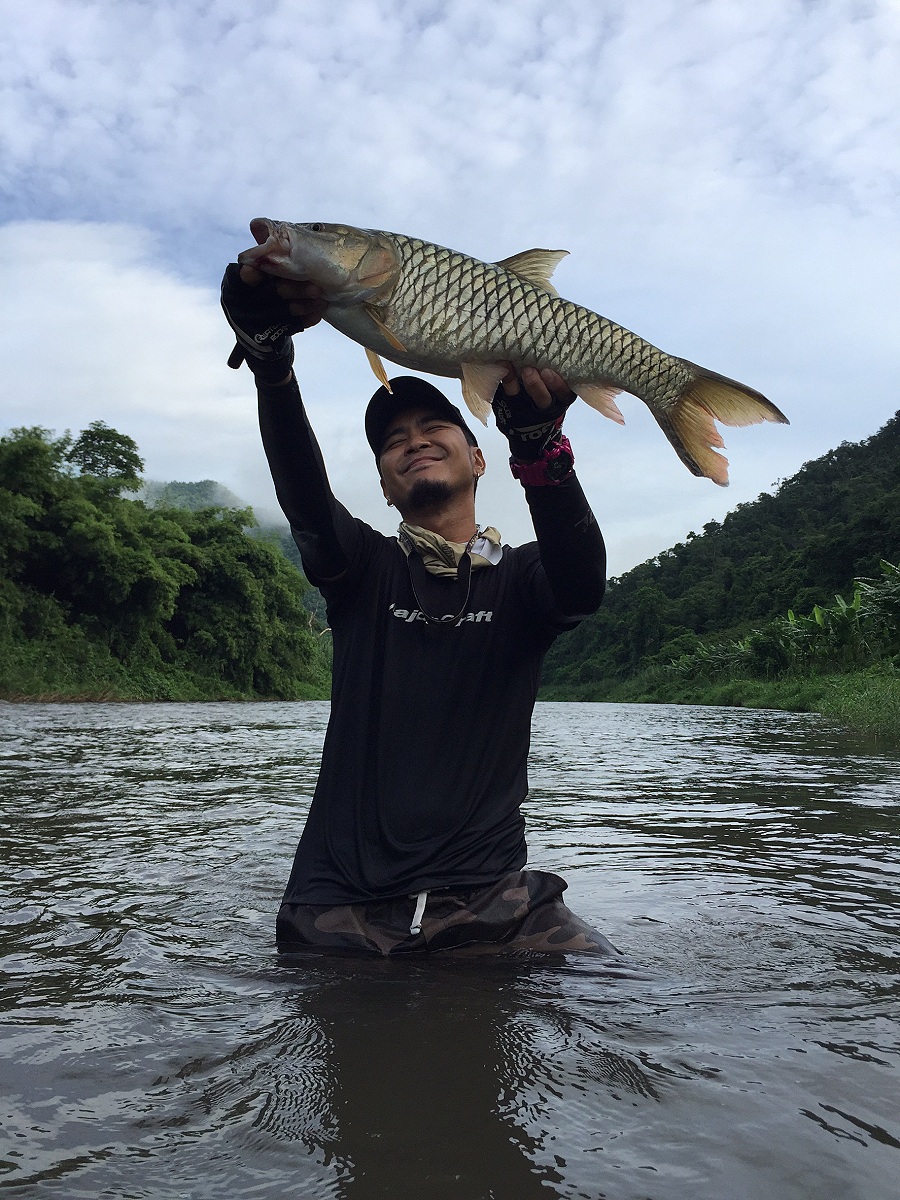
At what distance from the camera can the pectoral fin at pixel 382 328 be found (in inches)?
89.0

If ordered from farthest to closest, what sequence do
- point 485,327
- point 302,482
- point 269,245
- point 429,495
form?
1. point 429,495
2. point 302,482
3. point 485,327
4. point 269,245

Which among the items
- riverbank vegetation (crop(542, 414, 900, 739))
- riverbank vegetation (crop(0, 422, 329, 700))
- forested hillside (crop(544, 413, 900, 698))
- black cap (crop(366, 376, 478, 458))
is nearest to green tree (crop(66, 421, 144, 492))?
riverbank vegetation (crop(0, 422, 329, 700))

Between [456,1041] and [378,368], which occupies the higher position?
[378,368]

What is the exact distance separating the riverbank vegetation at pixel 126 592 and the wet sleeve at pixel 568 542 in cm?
2439

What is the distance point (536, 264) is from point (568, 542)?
73 centimetres

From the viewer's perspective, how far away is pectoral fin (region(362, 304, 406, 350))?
226 centimetres

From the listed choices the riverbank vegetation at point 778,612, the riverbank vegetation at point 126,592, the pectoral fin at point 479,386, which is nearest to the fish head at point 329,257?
the pectoral fin at point 479,386

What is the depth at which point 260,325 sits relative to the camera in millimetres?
2375

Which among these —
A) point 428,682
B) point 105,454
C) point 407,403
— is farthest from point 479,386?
point 105,454

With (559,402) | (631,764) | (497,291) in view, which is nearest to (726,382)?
(559,402)

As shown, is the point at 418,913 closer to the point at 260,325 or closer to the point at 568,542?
the point at 568,542

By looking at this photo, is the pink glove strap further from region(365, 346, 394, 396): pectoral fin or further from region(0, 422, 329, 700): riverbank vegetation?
region(0, 422, 329, 700): riverbank vegetation

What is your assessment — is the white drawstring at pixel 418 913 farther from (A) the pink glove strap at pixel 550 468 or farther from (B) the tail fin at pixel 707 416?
(B) the tail fin at pixel 707 416

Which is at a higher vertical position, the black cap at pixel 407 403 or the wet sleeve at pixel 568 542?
the black cap at pixel 407 403
